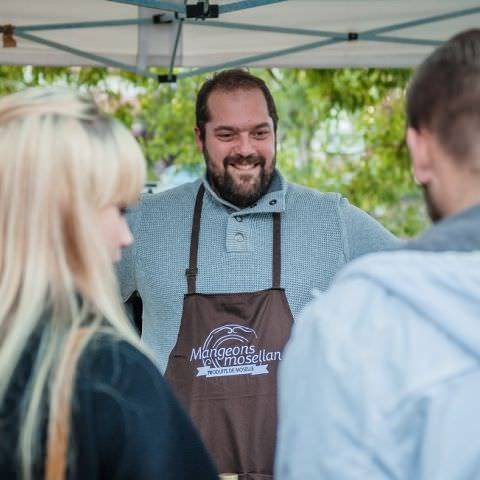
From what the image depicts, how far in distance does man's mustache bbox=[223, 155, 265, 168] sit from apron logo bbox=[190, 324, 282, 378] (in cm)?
50

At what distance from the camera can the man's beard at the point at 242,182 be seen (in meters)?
2.89

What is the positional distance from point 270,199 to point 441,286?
1.66 metres

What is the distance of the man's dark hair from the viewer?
9.95ft

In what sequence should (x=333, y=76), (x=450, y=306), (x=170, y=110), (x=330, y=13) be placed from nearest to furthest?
(x=450, y=306)
(x=330, y=13)
(x=333, y=76)
(x=170, y=110)

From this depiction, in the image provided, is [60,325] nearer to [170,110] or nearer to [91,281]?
[91,281]

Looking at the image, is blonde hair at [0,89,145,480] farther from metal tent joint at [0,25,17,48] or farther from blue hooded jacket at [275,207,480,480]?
metal tent joint at [0,25,17,48]

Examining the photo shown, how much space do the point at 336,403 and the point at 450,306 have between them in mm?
190

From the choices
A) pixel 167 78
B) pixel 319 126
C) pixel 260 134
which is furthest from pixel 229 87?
pixel 319 126

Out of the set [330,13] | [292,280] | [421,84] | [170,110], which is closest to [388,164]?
[170,110]

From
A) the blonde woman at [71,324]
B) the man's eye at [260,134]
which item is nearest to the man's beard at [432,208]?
the blonde woman at [71,324]

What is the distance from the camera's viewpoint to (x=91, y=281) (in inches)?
52.1

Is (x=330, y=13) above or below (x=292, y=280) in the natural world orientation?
above

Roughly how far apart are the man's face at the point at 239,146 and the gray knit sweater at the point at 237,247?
4 cm

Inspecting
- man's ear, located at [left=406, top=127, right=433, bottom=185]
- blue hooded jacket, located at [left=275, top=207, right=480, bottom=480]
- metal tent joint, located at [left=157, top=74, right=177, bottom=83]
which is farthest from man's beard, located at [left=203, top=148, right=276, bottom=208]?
metal tent joint, located at [left=157, top=74, right=177, bottom=83]
